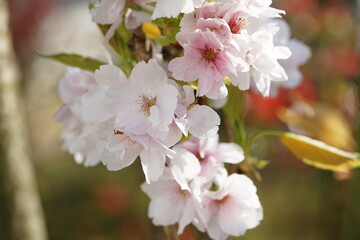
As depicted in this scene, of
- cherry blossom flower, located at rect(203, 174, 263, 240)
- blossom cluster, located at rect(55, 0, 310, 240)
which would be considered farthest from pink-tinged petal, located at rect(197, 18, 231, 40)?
cherry blossom flower, located at rect(203, 174, 263, 240)

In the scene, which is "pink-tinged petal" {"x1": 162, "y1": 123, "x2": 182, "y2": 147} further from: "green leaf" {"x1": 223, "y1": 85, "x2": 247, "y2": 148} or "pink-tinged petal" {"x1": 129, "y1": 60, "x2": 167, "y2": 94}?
"green leaf" {"x1": 223, "y1": 85, "x2": 247, "y2": 148}

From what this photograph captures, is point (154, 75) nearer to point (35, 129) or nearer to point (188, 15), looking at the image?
point (188, 15)

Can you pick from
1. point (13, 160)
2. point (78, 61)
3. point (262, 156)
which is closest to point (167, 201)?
point (78, 61)

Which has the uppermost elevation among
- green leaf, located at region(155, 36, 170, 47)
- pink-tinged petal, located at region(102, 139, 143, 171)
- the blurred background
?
green leaf, located at region(155, 36, 170, 47)

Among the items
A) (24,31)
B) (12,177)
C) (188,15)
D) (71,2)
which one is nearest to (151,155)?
(188,15)

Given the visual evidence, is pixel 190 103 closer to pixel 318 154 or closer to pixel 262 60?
pixel 262 60

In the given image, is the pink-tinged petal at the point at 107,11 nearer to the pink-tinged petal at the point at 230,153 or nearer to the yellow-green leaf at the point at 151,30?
the yellow-green leaf at the point at 151,30

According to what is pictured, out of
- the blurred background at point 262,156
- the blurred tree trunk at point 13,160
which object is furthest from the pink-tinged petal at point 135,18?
the blurred background at point 262,156
